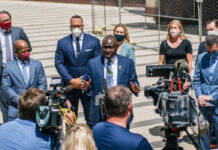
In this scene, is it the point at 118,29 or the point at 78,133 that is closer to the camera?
the point at 78,133

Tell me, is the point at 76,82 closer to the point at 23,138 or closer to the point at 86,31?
the point at 23,138

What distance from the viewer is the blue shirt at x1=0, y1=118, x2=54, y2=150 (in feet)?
12.3

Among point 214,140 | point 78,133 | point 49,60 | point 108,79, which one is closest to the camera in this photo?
point 78,133

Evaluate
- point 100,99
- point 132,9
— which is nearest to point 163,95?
point 100,99

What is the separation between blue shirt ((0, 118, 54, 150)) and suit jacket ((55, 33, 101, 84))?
2629 millimetres

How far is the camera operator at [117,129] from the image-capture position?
3371 millimetres

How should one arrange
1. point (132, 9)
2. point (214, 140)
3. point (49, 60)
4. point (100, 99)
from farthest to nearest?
point (132, 9) → point (49, 60) → point (214, 140) → point (100, 99)

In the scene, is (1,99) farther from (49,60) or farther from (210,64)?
(49,60)

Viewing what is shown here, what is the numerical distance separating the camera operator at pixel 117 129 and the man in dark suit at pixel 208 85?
2.27 metres

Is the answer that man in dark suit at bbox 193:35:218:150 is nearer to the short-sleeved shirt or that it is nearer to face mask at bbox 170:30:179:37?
the short-sleeved shirt

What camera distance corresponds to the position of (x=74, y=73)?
6547 mm

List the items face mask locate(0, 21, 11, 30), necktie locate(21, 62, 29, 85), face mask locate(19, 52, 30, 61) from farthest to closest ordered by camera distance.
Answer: face mask locate(0, 21, 11, 30) → necktie locate(21, 62, 29, 85) → face mask locate(19, 52, 30, 61)

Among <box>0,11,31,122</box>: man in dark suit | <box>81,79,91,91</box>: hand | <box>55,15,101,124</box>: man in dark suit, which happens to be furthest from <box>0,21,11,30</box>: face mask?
<box>81,79,91,91</box>: hand

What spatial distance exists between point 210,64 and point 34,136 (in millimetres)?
2796
